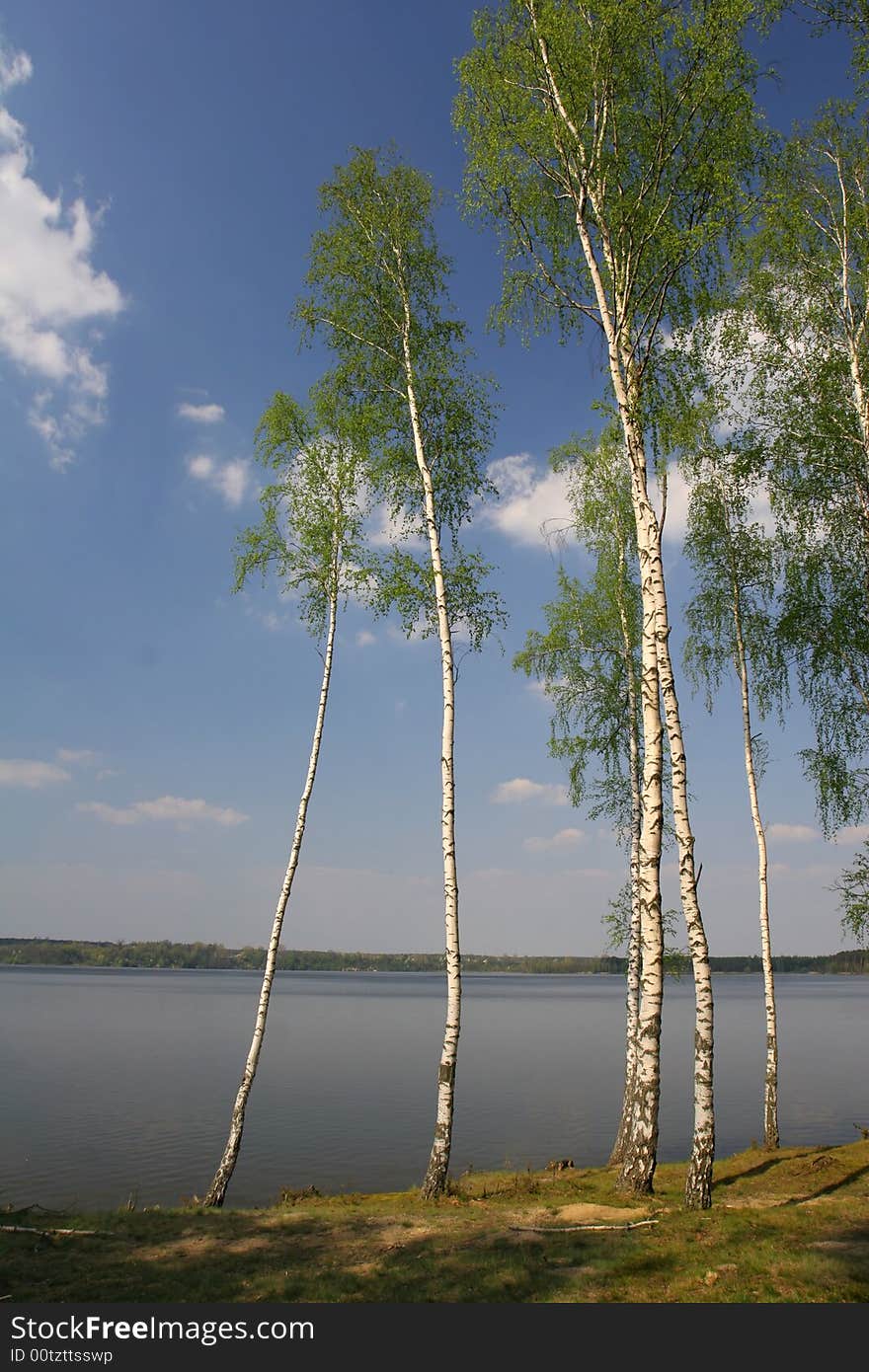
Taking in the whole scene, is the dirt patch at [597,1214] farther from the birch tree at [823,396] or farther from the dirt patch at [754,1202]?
the birch tree at [823,396]

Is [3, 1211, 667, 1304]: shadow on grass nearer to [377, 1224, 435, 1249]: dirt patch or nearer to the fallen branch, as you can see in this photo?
[377, 1224, 435, 1249]: dirt patch

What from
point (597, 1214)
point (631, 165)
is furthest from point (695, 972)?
point (631, 165)

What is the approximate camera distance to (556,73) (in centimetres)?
1352

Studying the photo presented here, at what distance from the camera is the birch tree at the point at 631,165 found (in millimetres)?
12508

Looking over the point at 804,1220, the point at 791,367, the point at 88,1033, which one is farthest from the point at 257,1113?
the point at 88,1033

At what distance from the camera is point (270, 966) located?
1705 cm

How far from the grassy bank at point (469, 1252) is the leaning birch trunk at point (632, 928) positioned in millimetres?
4012

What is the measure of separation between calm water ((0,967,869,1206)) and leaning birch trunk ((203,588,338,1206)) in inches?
147

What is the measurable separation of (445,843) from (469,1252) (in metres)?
6.65

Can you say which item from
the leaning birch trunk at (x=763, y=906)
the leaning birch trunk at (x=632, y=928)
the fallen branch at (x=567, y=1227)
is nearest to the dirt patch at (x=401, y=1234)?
the fallen branch at (x=567, y=1227)

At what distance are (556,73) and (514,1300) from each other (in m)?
17.5

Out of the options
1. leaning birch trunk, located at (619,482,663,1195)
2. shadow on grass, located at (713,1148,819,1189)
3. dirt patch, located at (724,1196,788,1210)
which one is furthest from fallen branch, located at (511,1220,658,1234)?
shadow on grass, located at (713,1148,819,1189)

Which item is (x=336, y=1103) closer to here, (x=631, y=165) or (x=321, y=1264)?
(x=321, y=1264)

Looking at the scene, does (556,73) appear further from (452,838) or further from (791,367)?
(452,838)
